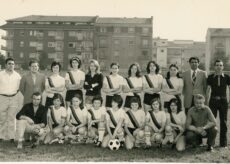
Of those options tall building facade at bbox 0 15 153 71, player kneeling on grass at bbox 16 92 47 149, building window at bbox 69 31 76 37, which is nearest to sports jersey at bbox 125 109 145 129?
player kneeling on grass at bbox 16 92 47 149

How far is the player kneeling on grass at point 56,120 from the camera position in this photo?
661 cm

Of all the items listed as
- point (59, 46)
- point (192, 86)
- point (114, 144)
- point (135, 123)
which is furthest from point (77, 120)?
point (59, 46)

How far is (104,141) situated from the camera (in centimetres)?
639

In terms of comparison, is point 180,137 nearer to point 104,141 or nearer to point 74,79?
point 104,141

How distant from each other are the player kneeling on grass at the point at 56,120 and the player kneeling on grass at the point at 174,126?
1862 mm

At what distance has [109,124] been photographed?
6527 millimetres

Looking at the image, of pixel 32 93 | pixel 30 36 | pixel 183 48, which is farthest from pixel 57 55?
pixel 32 93

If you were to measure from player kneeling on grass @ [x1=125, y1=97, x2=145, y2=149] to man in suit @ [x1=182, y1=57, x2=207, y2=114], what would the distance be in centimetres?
89

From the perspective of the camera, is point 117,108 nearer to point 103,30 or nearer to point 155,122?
point 155,122

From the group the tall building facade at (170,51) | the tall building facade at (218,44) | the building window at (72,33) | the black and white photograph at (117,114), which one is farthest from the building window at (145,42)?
the black and white photograph at (117,114)

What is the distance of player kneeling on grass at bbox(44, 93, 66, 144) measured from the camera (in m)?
6.61

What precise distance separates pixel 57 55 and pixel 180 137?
42751 mm

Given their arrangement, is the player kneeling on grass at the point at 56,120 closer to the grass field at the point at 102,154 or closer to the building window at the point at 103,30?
the grass field at the point at 102,154

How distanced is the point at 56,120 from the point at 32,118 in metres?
0.44
